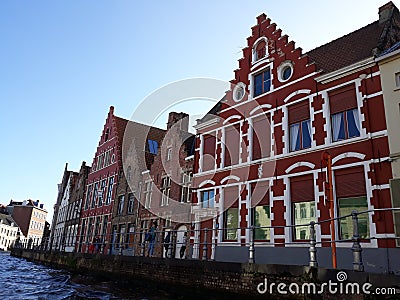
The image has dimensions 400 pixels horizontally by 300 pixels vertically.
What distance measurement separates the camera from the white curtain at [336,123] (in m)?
13.7

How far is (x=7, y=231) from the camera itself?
77.8 metres

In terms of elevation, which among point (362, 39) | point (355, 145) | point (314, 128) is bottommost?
point (355, 145)

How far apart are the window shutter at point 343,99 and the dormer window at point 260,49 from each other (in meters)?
5.47

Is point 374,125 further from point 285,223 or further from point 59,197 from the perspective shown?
point 59,197

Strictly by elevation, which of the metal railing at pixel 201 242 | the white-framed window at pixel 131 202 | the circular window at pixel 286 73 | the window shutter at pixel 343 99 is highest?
the circular window at pixel 286 73

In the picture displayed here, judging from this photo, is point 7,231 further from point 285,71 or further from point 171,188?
point 285,71

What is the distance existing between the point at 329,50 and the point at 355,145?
21.0 ft

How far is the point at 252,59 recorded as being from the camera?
19047 millimetres

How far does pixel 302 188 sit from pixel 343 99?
3.96 meters

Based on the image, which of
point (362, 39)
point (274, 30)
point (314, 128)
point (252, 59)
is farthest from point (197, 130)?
point (362, 39)

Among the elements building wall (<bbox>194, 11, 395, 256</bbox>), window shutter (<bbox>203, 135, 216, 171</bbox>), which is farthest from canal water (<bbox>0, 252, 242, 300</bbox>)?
window shutter (<bbox>203, 135, 216, 171</bbox>)

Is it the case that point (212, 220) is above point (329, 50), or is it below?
below

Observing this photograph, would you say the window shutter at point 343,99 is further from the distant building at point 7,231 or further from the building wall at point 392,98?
the distant building at point 7,231

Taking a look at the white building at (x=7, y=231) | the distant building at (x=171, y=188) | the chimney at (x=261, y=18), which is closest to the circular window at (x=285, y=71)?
the chimney at (x=261, y=18)
